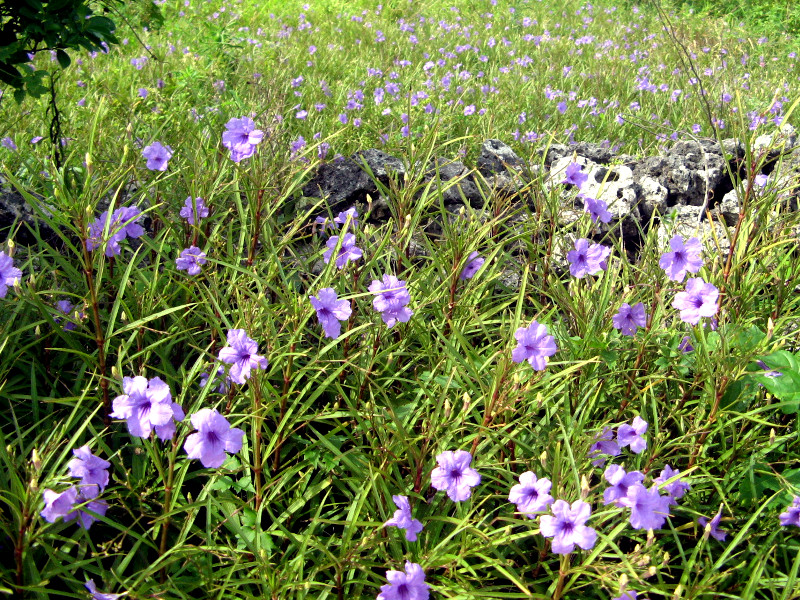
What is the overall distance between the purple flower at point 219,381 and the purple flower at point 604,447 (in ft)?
3.09

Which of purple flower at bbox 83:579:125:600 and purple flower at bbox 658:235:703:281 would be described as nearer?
purple flower at bbox 83:579:125:600

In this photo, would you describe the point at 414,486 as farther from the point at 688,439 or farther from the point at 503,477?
the point at 688,439

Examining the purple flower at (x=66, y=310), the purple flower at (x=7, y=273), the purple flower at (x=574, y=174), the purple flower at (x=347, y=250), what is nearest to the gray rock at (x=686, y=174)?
the purple flower at (x=574, y=174)

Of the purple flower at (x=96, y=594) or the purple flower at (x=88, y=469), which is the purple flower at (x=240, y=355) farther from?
the purple flower at (x=96, y=594)

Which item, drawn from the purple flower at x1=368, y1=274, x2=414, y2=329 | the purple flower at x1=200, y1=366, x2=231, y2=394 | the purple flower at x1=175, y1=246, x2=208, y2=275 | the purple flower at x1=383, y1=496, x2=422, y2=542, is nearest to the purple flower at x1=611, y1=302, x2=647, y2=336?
the purple flower at x1=368, y1=274, x2=414, y2=329

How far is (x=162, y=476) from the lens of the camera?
1515 millimetres

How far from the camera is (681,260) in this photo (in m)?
1.88

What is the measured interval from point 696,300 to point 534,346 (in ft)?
1.69

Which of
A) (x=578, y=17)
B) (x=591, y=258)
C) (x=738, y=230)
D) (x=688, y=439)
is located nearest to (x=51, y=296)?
(x=591, y=258)

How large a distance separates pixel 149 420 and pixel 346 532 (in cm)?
51

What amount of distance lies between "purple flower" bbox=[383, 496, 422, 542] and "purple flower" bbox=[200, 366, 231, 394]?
1.72 feet

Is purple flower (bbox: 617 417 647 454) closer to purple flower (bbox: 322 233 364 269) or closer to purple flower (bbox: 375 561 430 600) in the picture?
purple flower (bbox: 375 561 430 600)

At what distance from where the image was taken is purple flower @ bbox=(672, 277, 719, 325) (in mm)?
1723

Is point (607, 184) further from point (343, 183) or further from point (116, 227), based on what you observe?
point (116, 227)
